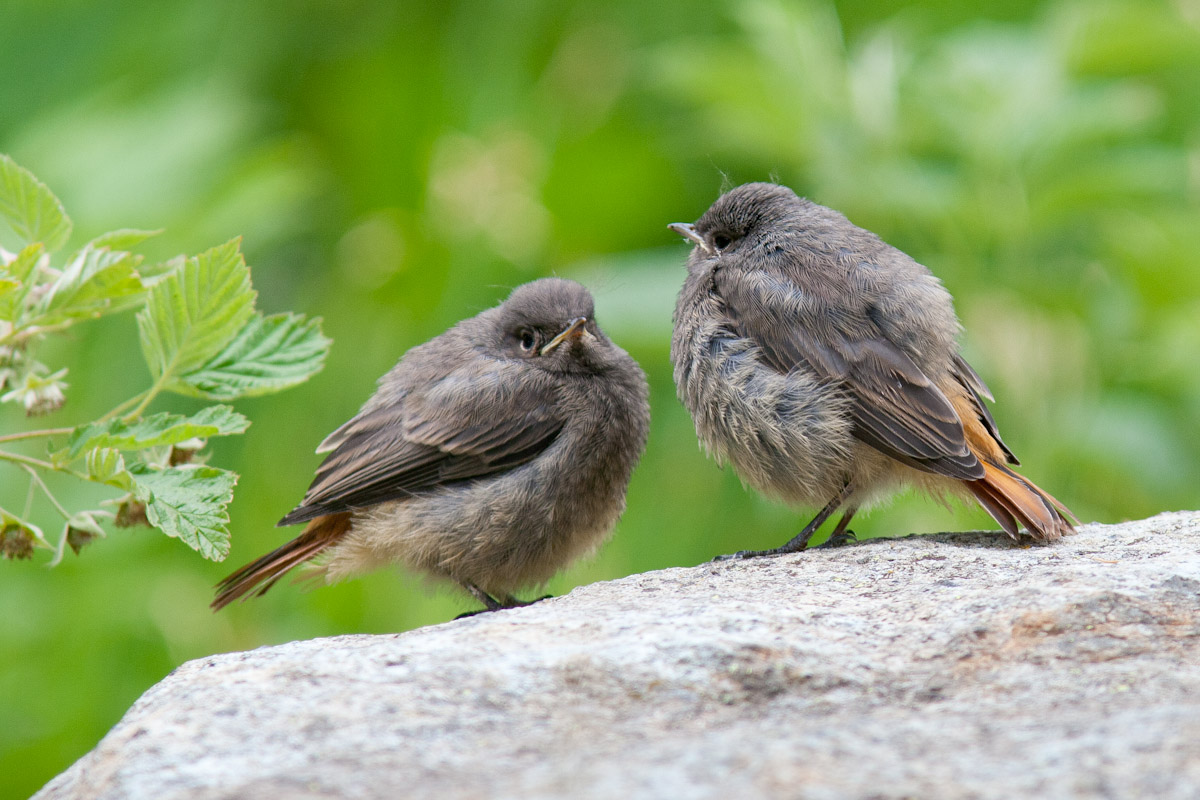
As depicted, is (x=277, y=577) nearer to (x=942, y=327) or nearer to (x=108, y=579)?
(x=108, y=579)

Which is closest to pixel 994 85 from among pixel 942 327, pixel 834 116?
pixel 834 116

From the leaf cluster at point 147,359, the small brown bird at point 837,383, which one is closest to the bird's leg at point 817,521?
the small brown bird at point 837,383

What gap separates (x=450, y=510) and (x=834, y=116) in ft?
6.45

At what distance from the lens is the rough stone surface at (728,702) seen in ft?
5.52

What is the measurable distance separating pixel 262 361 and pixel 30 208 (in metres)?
0.51

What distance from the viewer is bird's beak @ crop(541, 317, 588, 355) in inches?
165

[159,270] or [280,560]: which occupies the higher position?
[159,270]

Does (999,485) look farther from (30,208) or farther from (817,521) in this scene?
(30,208)

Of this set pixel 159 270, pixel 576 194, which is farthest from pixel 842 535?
pixel 576 194

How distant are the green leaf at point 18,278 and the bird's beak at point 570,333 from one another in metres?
2.12

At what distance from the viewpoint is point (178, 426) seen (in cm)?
221

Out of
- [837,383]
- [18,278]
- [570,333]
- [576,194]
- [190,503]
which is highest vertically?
[576,194]

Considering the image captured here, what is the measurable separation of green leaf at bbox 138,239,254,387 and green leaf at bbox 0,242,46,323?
0.68 feet

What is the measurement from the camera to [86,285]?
2.24m
